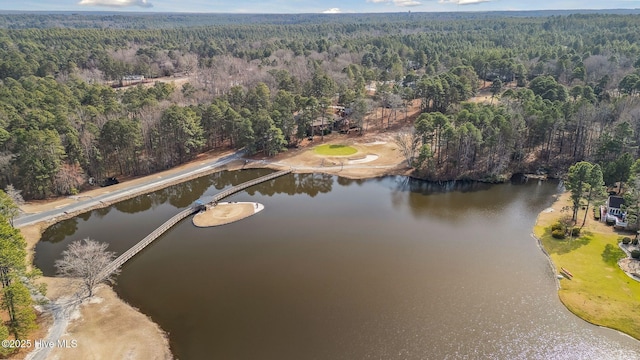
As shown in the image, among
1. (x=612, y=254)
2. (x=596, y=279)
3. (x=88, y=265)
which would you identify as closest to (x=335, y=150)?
(x=612, y=254)

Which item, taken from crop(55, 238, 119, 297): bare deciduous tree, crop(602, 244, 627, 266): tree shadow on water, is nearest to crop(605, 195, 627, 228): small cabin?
crop(602, 244, 627, 266): tree shadow on water

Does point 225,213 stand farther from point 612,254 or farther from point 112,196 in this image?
point 612,254

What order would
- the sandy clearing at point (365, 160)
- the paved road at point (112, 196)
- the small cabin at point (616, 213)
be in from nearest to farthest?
the small cabin at point (616, 213), the paved road at point (112, 196), the sandy clearing at point (365, 160)

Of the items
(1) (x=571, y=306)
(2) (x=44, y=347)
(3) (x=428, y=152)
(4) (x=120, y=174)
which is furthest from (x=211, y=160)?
(1) (x=571, y=306)

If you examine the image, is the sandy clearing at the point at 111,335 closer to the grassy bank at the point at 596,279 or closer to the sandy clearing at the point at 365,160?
the grassy bank at the point at 596,279

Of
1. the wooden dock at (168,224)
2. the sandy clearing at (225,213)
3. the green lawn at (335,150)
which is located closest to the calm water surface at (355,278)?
the wooden dock at (168,224)

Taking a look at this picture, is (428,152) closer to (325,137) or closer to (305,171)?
(305,171)

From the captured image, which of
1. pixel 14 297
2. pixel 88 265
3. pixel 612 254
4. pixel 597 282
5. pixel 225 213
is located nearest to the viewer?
pixel 14 297

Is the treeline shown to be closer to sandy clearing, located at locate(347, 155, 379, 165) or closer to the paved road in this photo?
the paved road
